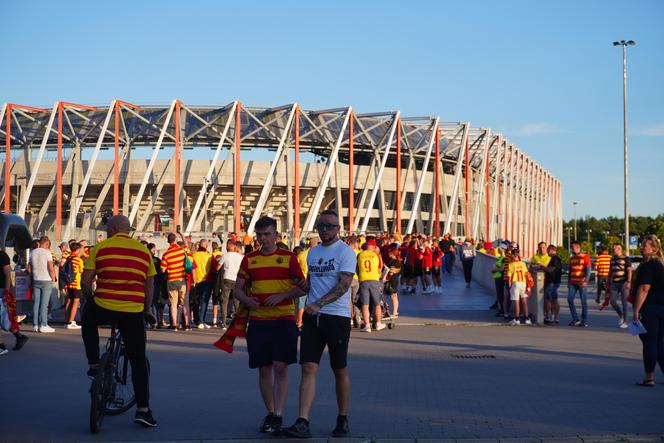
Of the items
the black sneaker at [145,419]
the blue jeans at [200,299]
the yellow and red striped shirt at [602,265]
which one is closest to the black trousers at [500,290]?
the yellow and red striped shirt at [602,265]

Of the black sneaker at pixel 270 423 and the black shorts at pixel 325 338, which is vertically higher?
the black shorts at pixel 325 338

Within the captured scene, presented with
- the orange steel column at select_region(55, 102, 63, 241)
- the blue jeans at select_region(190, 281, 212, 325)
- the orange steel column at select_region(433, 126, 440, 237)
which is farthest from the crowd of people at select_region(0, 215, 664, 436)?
the orange steel column at select_region(433, 126, 440, 237)

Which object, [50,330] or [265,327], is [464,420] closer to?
[265,327]

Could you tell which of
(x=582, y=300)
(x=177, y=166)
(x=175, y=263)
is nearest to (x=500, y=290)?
(x=582, y=300)

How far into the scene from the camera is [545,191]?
109000mm

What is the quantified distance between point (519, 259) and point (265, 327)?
42.1 ft

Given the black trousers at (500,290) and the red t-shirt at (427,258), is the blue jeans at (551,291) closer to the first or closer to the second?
the black trousers at (500,290)

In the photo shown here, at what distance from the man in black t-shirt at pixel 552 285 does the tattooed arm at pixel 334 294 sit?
12576 mm

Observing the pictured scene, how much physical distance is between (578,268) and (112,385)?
13.3 metres

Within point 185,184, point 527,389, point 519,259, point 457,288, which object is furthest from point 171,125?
point 527,389

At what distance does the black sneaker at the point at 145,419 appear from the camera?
7570mm

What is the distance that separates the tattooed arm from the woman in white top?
10.8 metres

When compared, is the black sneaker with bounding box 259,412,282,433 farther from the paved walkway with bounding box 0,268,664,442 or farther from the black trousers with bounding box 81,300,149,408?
the black trousers with bounding box 81,300,149,408

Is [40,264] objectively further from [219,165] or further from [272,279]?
[219,165]
